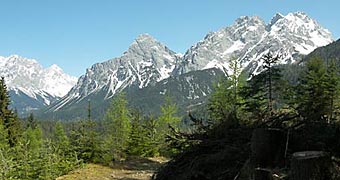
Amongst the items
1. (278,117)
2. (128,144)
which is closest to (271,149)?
(278,117)

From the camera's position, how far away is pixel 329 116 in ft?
16.9

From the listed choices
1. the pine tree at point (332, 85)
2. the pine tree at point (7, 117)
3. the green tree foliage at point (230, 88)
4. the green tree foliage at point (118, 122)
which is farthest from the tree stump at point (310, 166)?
the pine tree at point (7, 117)

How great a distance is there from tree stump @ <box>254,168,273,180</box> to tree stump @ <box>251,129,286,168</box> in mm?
95

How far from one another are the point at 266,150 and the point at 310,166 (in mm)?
579

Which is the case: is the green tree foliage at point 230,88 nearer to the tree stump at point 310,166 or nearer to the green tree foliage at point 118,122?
the green tree foliage at point 118,122

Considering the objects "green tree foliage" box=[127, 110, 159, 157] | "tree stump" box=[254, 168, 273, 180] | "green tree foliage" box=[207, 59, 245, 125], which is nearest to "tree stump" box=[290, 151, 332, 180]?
"tree stump" box=[254, 168, 273, 180]

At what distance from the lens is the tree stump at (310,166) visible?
9.61ft

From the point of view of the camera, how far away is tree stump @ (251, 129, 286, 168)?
Answer: 3.49 m

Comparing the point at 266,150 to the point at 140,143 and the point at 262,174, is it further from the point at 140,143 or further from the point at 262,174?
the point at 140,143

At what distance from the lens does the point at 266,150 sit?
11.4ft

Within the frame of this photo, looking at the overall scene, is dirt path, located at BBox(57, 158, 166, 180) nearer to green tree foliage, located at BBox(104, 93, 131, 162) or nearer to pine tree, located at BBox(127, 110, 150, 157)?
pine tree, located at BBox(127, 110, 150, 157)

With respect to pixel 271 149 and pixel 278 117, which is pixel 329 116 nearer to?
pixel 278 117

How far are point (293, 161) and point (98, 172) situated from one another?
16648 millimetres

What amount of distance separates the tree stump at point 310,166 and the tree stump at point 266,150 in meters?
0.49
